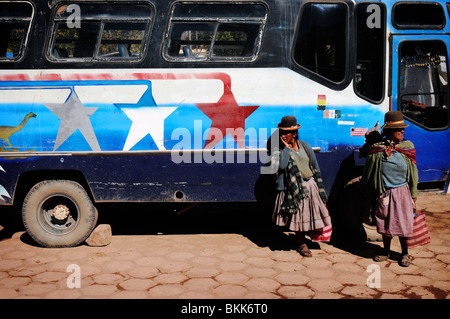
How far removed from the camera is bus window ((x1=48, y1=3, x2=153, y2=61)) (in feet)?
16.9

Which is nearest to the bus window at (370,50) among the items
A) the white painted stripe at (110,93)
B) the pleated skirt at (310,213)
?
the pleated skirt at (310,213)

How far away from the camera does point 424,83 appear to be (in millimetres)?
5438

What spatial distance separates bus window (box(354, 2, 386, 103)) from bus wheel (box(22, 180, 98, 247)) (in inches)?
136

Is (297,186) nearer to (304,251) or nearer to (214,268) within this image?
(304,251)

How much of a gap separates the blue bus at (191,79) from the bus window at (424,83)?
54 mm

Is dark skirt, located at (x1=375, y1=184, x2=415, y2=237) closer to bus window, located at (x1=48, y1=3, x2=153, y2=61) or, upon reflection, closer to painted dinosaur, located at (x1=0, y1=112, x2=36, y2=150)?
bus window, located at (x1=48, y1=3, x2=153, y2=61)

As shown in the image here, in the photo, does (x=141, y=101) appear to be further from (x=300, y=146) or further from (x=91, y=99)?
(x=300, y=146)

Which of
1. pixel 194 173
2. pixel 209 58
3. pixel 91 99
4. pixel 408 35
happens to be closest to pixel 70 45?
pixel 91 99

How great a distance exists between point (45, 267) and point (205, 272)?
5.67 feet

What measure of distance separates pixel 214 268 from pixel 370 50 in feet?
9.84

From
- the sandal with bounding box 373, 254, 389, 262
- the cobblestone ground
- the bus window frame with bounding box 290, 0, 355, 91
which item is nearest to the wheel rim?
the cobblestone ground

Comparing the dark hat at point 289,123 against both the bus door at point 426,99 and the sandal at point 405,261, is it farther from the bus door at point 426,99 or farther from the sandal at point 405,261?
the sandal at point 405,261

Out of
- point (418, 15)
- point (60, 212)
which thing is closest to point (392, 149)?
point (418, 15)

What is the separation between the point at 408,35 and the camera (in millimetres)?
5203
